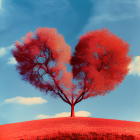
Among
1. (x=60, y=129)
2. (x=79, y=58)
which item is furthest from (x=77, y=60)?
(x=60, y=129)

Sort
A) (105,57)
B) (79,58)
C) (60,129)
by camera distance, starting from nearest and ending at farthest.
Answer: (60,129)
(105,57)
(79,58)

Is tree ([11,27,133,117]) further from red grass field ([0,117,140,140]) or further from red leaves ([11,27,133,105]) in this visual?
red grass field ([0,117,140,140])

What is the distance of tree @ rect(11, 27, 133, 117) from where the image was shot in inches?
707

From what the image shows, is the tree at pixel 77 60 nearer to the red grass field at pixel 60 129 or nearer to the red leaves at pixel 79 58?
the red leaves at pixel 79 58

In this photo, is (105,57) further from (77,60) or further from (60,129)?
(60,129)

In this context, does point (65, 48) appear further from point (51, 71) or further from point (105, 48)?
point (105, 48)

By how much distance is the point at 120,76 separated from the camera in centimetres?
1869

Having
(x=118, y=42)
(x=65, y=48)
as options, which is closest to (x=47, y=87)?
(x=65, y=48)

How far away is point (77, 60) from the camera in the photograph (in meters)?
19.1

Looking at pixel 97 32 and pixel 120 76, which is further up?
pixel 97 32

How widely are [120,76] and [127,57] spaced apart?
7.58 feet

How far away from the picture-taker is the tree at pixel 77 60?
707 inches

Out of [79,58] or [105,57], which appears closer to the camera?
[105,57]

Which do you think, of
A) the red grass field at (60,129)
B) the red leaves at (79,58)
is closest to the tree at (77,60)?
the red leaves at (79,58)
